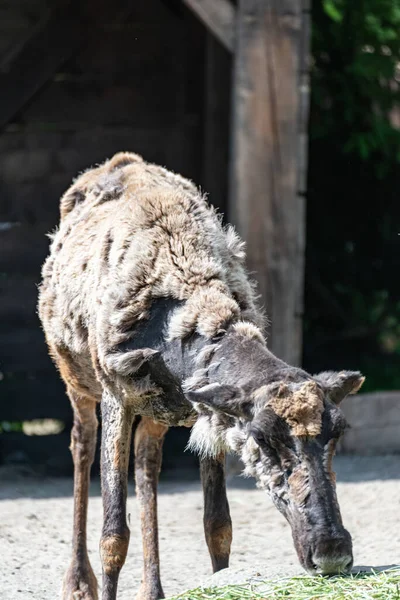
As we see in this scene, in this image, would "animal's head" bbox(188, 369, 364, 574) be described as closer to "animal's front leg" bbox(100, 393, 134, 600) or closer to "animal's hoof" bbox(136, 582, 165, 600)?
"animal's front leg" bbox(100, 393, 134, 600)

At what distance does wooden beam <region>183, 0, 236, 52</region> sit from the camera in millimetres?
7066

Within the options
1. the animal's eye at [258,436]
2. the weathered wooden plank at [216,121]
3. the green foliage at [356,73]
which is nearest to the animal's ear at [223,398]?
the animal's eye at [258,436]

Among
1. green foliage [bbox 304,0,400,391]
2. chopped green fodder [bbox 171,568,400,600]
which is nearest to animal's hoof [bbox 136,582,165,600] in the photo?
chopped green fodder [bbox 171,568,400,600]

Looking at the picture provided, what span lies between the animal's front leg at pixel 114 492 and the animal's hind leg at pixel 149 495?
0.96ft


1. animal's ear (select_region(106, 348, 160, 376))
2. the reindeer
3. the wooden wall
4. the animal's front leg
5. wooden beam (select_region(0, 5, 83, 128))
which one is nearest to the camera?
the reindeer

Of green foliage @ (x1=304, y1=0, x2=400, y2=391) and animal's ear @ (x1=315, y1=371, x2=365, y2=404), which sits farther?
green foliage @ (x1=304, y1=0, x2=400, y2=391)

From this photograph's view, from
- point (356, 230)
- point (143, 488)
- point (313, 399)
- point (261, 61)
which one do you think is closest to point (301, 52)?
point (261, 61)

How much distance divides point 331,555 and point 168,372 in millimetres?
1261

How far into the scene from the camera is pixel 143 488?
227 inches

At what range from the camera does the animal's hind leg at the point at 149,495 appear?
17.9 feet

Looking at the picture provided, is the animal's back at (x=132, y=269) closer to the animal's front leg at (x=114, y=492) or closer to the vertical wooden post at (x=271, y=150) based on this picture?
the animal's front leg at (x=114, y=492)

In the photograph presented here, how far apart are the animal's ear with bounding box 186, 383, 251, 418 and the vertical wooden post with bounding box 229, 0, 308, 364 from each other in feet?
10.6

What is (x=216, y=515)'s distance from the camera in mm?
5410

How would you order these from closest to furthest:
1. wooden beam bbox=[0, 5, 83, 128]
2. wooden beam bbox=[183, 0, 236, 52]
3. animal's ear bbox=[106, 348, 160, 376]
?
1. animal's ear bbox=[106, 348, 160, 376]
2. wooden beam bbox=[183, 0, 236, 52]
3. wooden beam bbox=[0, 5, 83, 128]
